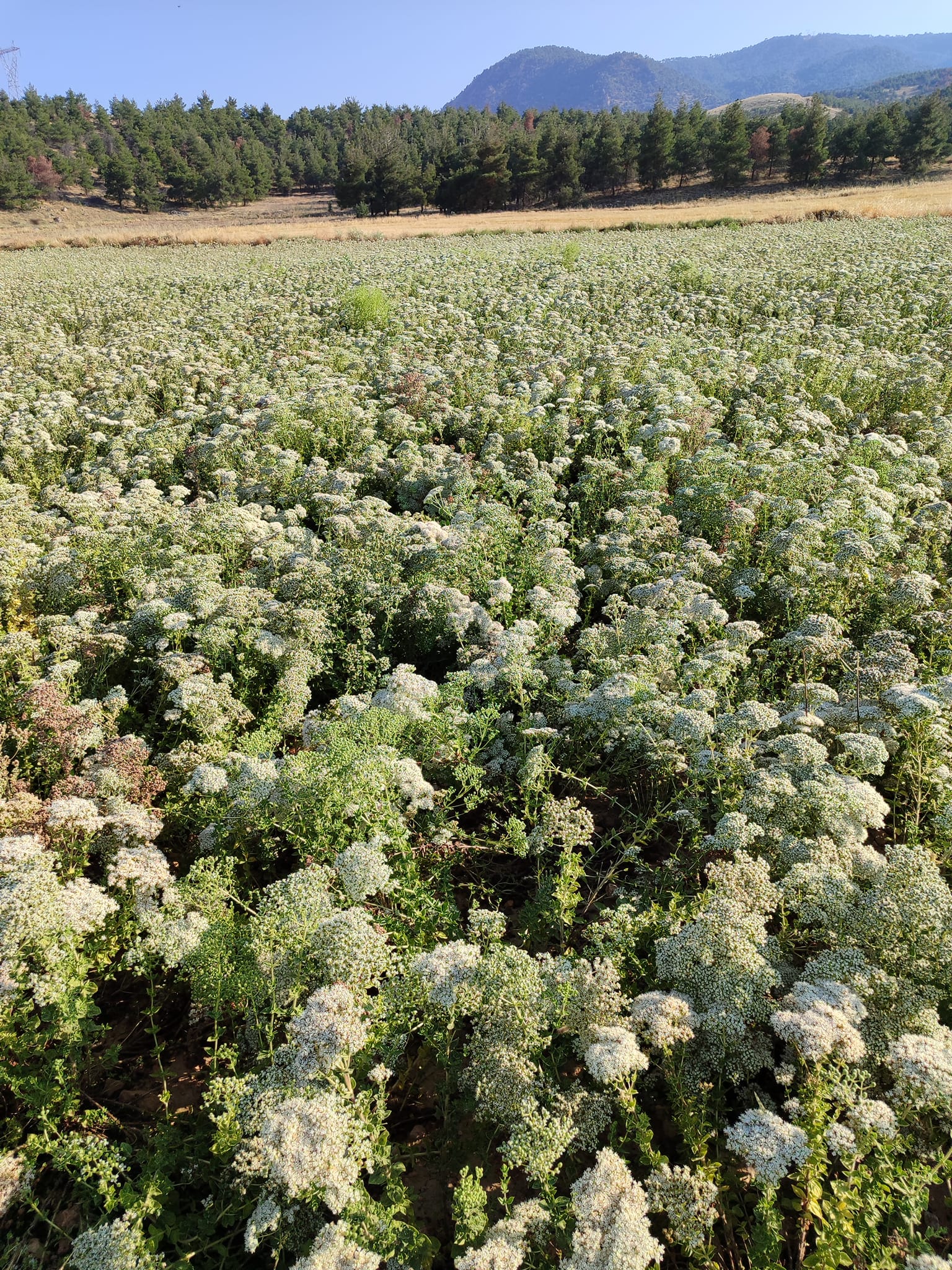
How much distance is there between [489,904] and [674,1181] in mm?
2326

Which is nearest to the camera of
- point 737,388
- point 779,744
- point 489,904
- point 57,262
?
point 779,744

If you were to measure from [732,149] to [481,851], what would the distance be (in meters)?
87.5

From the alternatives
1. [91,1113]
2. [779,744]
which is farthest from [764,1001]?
[91,1113]

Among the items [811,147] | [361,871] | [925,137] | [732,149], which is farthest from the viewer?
[732,149]

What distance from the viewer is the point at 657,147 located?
252 feet

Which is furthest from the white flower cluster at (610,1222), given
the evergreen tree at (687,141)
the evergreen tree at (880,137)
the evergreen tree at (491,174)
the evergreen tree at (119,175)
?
the evergreen tree at (119,175)

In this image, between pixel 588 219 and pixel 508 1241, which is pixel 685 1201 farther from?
pixel 588 219

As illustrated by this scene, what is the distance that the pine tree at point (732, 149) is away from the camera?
70.4m

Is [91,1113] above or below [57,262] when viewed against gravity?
below

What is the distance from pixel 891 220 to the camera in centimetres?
3641

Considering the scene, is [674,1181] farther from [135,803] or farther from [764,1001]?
[135,803]

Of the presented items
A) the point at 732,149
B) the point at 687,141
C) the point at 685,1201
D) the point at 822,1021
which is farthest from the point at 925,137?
the point at 685,1201

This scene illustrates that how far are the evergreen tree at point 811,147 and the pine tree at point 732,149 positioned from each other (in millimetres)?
4669

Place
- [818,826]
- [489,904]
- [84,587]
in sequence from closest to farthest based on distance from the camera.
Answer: [818,826] < [489,904] < [84,587]
